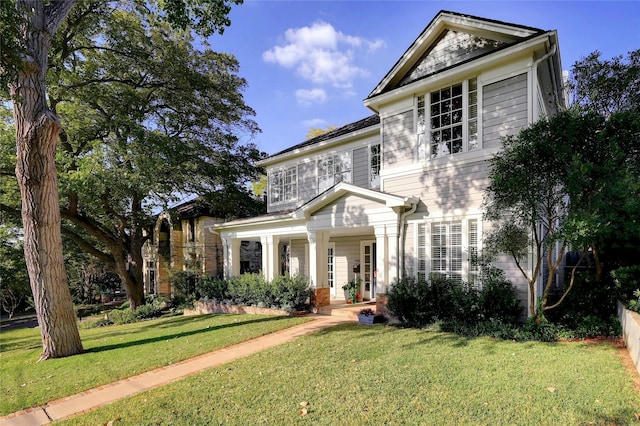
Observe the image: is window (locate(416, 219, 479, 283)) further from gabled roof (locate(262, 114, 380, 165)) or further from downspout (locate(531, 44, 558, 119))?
gabled roof (locate(262, 114, 380, 165))

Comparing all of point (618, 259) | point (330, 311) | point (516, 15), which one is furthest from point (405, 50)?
point (330, 311)

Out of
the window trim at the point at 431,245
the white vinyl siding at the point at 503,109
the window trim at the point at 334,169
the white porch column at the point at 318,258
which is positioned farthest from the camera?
the window trim at the point at 334,169

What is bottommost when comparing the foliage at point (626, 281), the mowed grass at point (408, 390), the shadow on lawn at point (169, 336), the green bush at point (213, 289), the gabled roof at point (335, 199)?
the shadow on lawn at point (169, 336)

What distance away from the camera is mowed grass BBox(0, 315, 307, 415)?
5.82 meters

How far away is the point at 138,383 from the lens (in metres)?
5.86

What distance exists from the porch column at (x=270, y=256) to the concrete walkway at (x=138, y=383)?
14.8 feet

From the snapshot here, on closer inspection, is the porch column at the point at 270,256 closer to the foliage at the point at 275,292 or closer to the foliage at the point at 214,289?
the foliage at the point at 275,292

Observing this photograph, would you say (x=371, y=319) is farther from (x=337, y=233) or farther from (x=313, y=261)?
(x=337, y=233)

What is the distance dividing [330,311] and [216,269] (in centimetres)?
1103

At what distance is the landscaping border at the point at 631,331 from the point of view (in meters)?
4.94

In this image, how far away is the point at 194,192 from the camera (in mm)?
17875

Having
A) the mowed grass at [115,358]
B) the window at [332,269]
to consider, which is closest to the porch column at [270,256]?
the mowed grass at [115,358]

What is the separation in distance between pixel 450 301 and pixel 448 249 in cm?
143

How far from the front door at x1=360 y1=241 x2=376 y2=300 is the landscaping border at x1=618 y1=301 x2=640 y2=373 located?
782 centimetres
